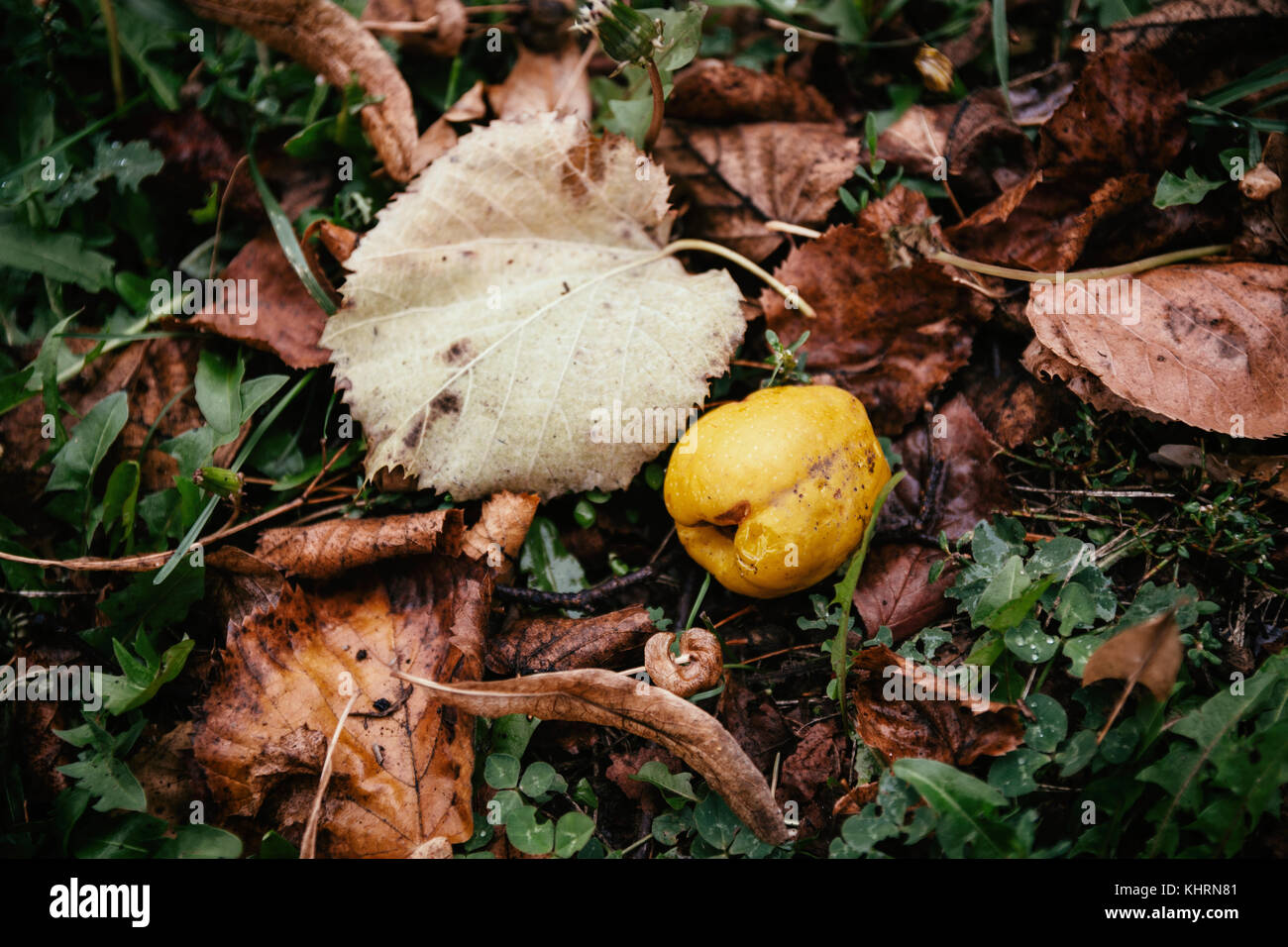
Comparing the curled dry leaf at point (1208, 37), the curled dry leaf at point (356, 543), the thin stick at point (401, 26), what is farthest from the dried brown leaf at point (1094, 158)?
the thin stick at point (401, 26)

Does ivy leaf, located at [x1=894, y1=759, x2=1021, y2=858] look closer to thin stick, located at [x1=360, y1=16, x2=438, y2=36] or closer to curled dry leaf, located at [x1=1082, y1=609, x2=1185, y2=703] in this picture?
curled dry leaf, located at [x1=1082, y1=609, x2=1185, y2=703]

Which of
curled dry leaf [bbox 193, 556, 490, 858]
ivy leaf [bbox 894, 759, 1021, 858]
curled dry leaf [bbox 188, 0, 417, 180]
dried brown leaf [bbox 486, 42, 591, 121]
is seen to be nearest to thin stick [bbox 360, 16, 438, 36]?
curled dry leaf [bbox 188, 0, 417, 180]

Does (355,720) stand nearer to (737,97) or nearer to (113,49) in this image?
(737,97)

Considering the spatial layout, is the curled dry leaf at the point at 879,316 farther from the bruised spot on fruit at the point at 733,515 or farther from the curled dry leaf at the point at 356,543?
the curled dry leaf at the point at 356,543

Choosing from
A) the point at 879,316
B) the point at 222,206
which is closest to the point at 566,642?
the point at 879,316
